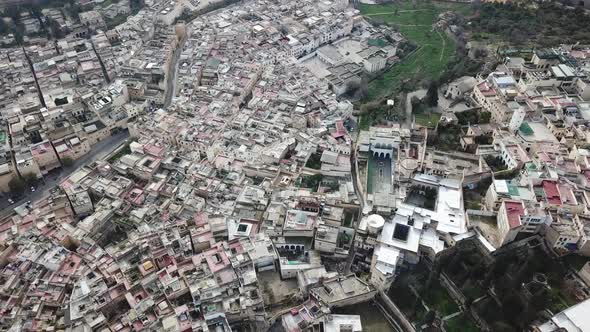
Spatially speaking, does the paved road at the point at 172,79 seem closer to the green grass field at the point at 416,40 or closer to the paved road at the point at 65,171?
the paved road at the point at 65,171

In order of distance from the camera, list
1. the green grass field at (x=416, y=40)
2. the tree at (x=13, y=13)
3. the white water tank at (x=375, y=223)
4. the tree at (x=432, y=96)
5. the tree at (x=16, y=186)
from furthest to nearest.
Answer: the tree at (x=13, y=13), the green grass field at (x=416, y=40), the tree at (x=432, y=96), the tree at (x=16, y=186), the white water tank at (x=375, y=223)

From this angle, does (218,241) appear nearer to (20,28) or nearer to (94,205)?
(94,205)

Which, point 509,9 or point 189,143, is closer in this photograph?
point 189,143

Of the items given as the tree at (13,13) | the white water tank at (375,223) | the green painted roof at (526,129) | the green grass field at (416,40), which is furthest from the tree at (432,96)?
the tree at (13,13)

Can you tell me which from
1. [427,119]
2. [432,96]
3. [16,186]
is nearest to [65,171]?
[16,186]

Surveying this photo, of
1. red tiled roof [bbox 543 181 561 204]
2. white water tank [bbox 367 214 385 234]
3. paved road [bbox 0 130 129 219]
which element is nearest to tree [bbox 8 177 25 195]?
paved road [bbox 0 130 129 219]

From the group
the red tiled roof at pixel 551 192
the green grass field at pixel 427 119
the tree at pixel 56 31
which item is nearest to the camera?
the red tiled roof at pixel 551 192

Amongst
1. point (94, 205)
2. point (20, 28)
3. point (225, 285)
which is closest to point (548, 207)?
point (225, 285)
